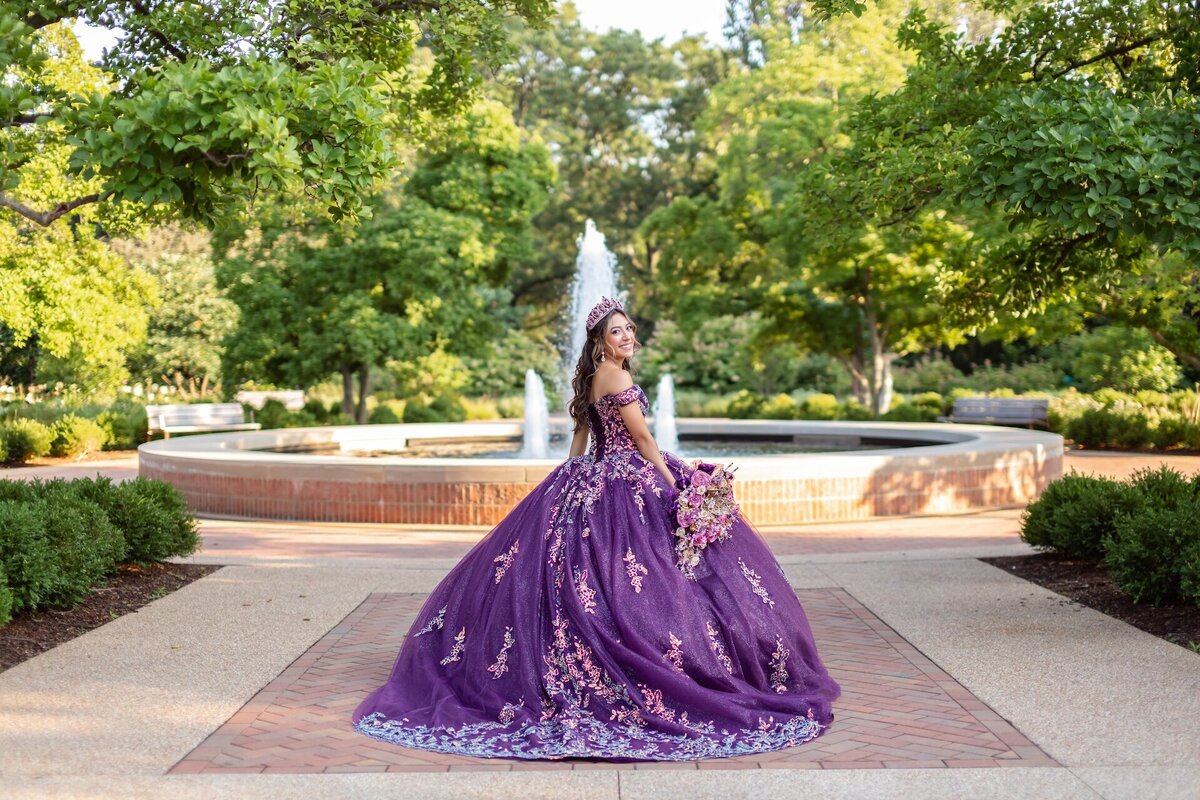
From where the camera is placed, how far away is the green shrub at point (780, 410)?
84.7 ft

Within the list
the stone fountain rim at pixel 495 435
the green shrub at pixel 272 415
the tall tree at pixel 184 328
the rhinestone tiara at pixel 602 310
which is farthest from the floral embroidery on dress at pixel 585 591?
the tall tree at pixel 184 328

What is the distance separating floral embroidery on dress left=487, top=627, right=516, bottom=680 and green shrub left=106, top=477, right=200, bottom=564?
14.7 ft

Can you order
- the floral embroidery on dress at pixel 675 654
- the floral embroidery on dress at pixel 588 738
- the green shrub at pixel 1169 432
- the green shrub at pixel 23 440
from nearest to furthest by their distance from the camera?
the floral embroidery on dress at pixel 588 738, the floral embroidery on dress at pixel 675 654, the green shrub at pixel 23 440, the green shrub at pixel 1169 432

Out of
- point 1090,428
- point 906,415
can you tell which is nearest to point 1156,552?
point 1090,428

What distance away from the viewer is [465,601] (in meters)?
5.73

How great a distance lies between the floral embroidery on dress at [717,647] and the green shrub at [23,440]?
1691 cm

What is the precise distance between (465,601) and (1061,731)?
8.98ft

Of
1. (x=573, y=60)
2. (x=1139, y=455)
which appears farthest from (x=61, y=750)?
(x=573, y=60)

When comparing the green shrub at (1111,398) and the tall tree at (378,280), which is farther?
the tall tree at (378,280)

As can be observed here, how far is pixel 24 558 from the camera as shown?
23.1 ft

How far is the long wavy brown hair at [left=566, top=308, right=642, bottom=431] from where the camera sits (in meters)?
5.82

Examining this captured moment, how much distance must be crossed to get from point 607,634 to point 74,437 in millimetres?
17491

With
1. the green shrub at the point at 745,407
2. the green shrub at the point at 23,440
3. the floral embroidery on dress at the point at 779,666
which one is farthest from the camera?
the green shrub at the point at 745,407

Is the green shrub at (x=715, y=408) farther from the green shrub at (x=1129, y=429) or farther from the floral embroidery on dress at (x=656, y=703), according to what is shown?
the floral embroidery on dress at (x=656, y=703)
